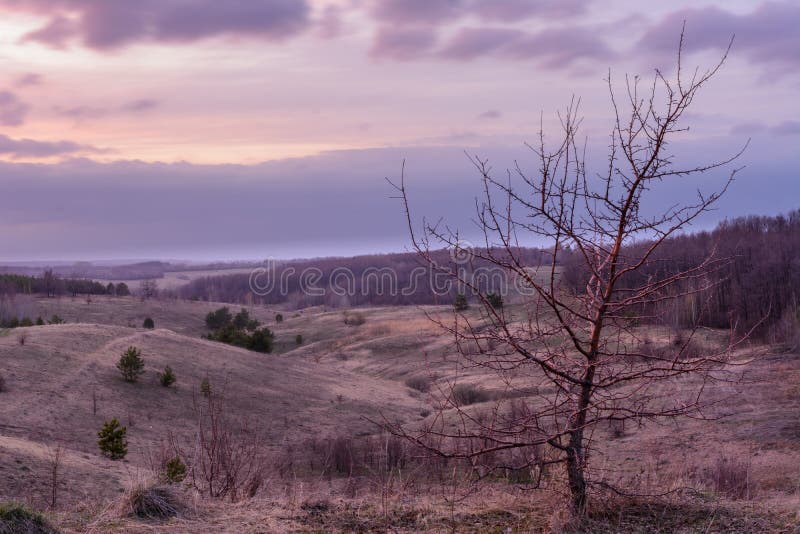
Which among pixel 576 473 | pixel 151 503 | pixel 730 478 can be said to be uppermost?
pixel 576 473

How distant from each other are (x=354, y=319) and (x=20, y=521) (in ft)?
175

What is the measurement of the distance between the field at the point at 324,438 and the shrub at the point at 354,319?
12.7 m

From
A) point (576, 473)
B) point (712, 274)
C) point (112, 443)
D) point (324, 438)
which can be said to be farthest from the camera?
point (712, 274)

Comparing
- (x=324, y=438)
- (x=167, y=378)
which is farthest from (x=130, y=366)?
(x=324, y=438)

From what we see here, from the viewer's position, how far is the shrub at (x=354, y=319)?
2265 inches

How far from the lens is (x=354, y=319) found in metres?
58.1

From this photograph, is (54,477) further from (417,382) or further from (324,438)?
(417,382)

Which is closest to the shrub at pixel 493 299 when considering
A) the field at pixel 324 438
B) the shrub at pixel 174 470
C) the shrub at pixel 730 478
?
the field at pixel 324 438

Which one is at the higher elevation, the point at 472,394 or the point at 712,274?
the point at 712,274

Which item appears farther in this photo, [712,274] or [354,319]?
[354,319]

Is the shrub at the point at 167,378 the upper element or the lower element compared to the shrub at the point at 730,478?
lower

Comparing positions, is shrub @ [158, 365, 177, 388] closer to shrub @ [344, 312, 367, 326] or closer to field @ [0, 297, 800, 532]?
field @ [0, 297, 800, 532]

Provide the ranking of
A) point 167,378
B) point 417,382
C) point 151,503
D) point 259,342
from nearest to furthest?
point 151,503 < point 167,378 < point 417,382 < point 259,342

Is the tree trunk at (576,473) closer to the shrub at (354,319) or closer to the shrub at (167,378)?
the shrub at (167,378)
